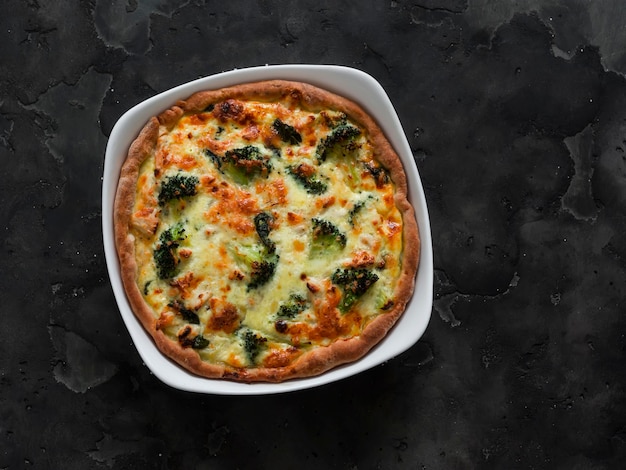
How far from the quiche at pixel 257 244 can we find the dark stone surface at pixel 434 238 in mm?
727

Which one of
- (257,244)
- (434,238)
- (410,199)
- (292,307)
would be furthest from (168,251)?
(434,238)

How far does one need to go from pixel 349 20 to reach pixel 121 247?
220 centimetres

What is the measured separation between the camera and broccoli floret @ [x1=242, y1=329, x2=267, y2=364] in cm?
409

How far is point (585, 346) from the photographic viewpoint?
491cm

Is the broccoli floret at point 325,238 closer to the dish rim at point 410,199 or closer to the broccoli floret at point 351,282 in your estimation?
the broccoli floret at point 351,282

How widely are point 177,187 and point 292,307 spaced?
951mm

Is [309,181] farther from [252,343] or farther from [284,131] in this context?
[252,343]

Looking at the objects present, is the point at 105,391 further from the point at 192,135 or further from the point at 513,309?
the point at 513,309

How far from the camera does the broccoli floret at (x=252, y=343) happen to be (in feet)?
13.4

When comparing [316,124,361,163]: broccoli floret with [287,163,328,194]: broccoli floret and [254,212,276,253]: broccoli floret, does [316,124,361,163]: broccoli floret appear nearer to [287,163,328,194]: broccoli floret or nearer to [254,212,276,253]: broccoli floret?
[287,163,328,194]: broccoli floret

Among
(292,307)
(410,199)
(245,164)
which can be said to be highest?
(245,164)

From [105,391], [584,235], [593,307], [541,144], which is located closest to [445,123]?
[541,144]

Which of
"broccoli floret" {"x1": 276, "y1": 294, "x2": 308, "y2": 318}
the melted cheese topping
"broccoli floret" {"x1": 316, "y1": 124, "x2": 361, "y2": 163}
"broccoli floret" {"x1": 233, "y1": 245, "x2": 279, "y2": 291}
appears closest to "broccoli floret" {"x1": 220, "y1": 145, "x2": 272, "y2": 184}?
the melted cheese topping

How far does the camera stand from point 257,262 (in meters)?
4.05
